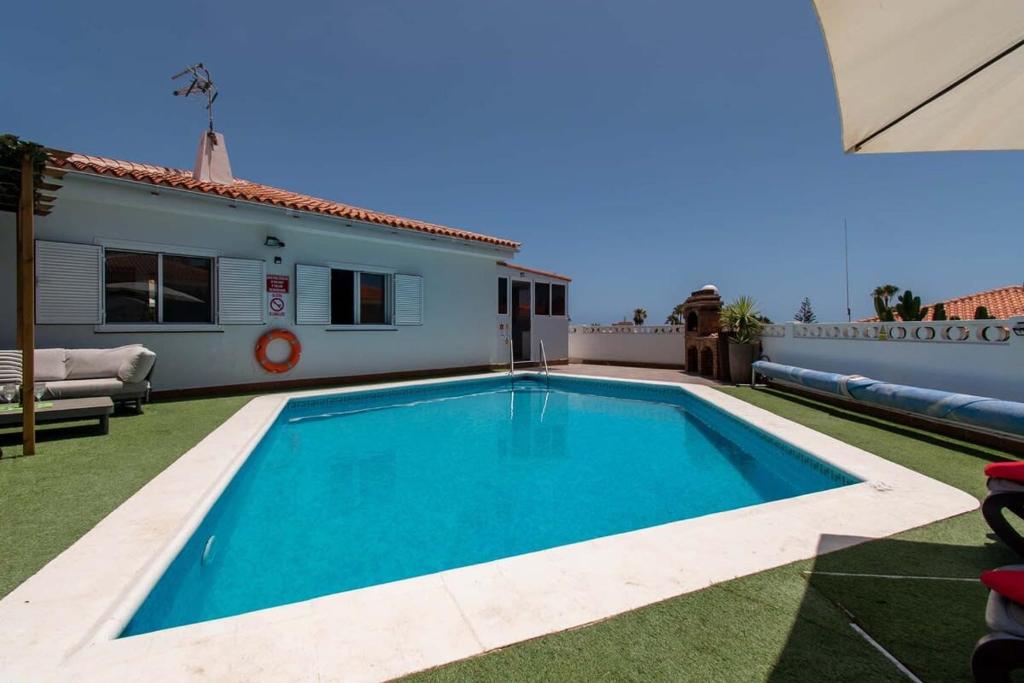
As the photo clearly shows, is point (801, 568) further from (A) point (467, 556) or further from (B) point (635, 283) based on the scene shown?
(B) point (635, 283)

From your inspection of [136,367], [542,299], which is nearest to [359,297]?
[136,367]

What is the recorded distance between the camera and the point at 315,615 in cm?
183

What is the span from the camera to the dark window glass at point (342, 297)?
9.86m

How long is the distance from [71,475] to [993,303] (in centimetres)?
3160

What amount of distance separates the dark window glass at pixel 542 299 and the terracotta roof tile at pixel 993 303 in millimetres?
14833

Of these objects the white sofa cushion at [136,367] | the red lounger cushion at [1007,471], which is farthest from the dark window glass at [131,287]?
the red lounger cushion at [1007,471]

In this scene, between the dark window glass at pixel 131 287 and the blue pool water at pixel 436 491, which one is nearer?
the blue pool water at pixel 436 491

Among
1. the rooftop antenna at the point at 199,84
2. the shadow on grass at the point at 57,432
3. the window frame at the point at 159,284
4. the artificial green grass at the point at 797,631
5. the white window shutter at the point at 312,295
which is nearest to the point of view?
the artificial green grass at the point at 797,631

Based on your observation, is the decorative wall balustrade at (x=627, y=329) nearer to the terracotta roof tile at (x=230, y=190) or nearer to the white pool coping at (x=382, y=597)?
the terracotta roof tile at (x=230, y=190)

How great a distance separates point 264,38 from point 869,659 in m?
14.0

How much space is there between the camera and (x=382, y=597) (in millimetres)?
1982

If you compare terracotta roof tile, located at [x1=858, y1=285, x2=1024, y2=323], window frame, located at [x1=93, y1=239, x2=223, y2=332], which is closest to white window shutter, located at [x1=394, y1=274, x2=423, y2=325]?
window frame, located at [x1=93, y1=239, x2=223, y2=332]

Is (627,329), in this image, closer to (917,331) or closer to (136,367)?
(917,331)

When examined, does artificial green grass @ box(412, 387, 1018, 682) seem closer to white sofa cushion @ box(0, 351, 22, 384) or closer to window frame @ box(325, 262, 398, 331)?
white sofa cushion @ box(0, 351, 22, 384)
